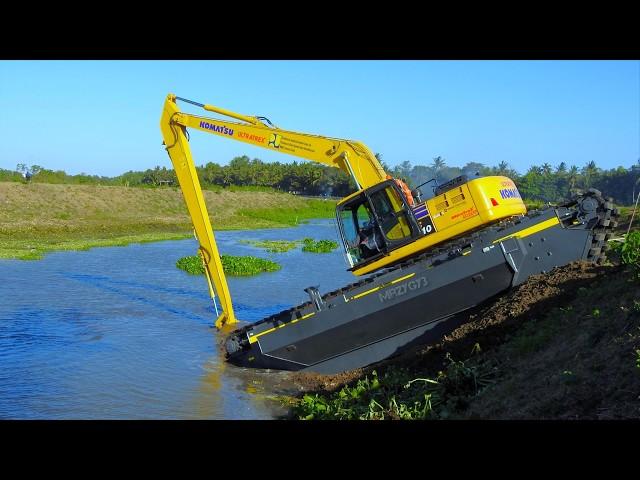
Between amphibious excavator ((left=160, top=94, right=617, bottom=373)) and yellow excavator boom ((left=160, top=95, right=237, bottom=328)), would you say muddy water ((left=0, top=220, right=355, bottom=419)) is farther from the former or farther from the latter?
yellow excavator boom ((left=160, top=95, right=237, bottom=328))

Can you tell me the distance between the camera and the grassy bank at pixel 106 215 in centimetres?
3603

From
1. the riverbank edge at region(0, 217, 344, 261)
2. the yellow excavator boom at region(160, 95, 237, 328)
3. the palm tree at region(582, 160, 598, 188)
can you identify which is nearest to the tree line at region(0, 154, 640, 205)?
the palm tree at region(582, 160, 598, 188)

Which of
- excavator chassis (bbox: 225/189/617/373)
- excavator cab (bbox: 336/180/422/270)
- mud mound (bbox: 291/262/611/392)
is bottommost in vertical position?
mud mound (bbox: 291/262/611/392)

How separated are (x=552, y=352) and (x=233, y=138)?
9158 mm

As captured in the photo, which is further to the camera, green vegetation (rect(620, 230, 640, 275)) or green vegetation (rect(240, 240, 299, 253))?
green vegetation (rect(240, 240, 299, 253))

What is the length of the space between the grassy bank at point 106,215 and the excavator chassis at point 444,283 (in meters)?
20.8

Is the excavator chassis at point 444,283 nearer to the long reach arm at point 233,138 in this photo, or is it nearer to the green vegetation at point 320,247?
the long reach arm at point 233,138

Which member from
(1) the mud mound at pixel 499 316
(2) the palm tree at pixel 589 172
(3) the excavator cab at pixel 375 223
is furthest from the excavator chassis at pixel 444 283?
(2) the palm tree at pixel 589 172

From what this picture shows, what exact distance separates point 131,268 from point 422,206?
18.0 metres

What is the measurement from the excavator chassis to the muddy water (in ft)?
5.07

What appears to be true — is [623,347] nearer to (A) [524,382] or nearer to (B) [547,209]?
(A) [524,382]

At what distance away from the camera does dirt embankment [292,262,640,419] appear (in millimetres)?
5785
